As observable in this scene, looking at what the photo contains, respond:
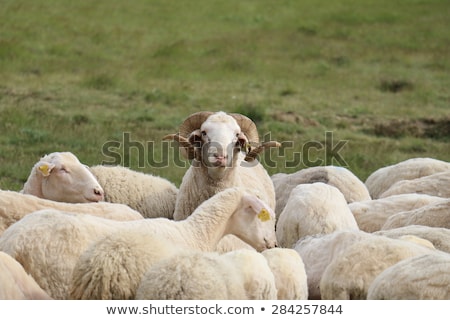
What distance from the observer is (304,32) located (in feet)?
95.8

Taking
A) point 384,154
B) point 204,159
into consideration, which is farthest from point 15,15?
point 204,159

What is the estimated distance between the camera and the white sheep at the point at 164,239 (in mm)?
6523

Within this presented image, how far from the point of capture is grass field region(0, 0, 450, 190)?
1630cm

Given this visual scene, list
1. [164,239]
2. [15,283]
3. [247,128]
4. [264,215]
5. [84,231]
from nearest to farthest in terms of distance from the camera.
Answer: [15,283] < [164,239] < [84,231] < [264,215] < [247,128]

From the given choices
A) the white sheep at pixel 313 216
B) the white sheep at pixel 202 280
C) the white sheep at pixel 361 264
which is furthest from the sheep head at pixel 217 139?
the white sheep at pixel 202 280

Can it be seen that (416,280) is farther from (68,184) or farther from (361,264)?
(68,184)

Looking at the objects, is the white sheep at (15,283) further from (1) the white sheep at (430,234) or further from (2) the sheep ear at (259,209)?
(1) the white sheep at (430,234)

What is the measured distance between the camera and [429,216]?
918cm

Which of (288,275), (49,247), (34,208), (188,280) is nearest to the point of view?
(188,280)

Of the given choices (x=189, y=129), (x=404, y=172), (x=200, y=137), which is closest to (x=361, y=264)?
(x=200, y=137)

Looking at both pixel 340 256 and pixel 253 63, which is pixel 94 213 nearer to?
pixel 340 256

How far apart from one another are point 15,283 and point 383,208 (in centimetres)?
440

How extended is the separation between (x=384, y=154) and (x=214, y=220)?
29.2 ft

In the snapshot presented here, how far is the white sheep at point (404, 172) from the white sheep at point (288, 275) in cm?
447
